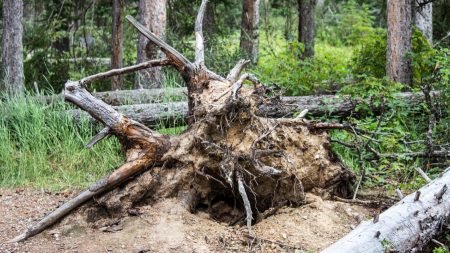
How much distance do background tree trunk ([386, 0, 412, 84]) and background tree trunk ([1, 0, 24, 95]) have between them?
6.08 m

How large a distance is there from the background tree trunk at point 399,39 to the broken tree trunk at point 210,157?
409cm

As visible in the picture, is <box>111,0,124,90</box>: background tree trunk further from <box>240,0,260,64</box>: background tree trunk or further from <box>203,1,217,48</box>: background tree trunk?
<box>240,0,260,64</box>: background tree trunk

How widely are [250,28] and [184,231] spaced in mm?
8804

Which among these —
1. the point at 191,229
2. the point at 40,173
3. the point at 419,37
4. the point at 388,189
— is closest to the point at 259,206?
the point at 191,229

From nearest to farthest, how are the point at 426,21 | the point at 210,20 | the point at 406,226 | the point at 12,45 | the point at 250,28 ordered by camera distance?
the point at 406,226 → the point at 12,45 → the point at 426,21 → the point at 210,20 → the point at 250,28

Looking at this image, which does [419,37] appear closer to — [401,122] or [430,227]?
[401,122]

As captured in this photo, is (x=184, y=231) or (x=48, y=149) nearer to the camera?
(x=184, y=231)

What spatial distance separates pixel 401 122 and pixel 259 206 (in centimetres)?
324

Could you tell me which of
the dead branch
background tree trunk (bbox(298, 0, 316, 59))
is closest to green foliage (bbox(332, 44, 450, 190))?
the dead branch

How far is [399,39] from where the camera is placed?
33.3 feet

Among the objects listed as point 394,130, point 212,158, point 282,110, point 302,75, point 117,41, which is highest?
point 117,41

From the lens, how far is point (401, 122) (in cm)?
888

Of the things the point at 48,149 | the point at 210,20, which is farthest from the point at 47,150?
the point at 210,20

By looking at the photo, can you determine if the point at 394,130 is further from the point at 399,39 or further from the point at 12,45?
the point at 12,45
